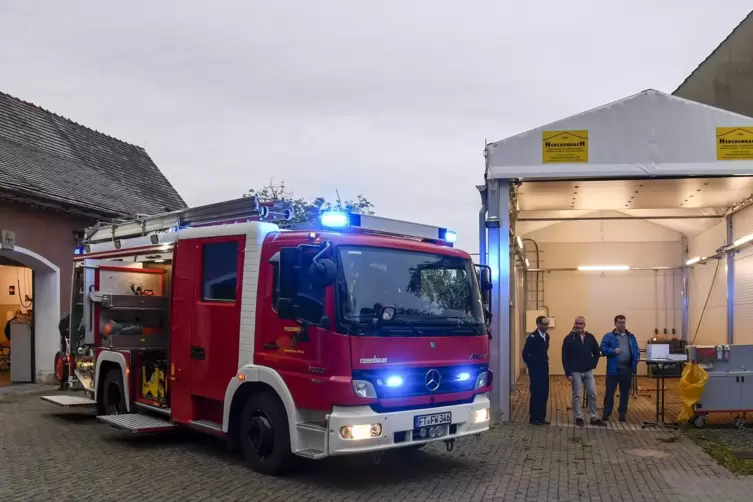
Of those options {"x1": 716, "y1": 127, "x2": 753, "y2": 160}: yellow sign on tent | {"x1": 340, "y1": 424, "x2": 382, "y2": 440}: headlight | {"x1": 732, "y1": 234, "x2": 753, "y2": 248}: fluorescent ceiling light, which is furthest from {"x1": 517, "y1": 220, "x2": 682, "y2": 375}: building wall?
{"x1": 340, "y1": 424, "x2": 382, "y2": 440}: headlight

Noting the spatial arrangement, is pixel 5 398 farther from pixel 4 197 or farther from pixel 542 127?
pixel 542 127

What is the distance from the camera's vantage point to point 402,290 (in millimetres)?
7602

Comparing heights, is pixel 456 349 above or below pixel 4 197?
below

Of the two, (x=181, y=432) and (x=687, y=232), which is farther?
(x=687, y=232)

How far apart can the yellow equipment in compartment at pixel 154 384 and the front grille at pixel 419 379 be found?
3.55 m

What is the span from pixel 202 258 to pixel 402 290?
263 centimetres

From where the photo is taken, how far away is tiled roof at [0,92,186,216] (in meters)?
17.0

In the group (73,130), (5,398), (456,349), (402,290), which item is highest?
(73,130)

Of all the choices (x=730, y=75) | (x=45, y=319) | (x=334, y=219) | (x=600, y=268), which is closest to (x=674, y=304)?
(x=600, y=268)

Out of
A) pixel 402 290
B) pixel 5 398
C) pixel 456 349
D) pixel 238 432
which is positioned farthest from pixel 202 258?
pixel 5 398

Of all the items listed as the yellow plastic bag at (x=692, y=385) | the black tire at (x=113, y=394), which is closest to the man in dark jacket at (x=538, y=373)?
the yellow plastic bag at (x=692, y=385)

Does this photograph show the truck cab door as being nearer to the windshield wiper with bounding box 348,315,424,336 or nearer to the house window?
the windshield wiper with bounding box 348,315,424,336

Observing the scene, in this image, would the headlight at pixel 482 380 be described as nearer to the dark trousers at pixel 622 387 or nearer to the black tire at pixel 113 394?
the dark trousers at pixel 622 387

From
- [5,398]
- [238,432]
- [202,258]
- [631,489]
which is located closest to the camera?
[631,489]
